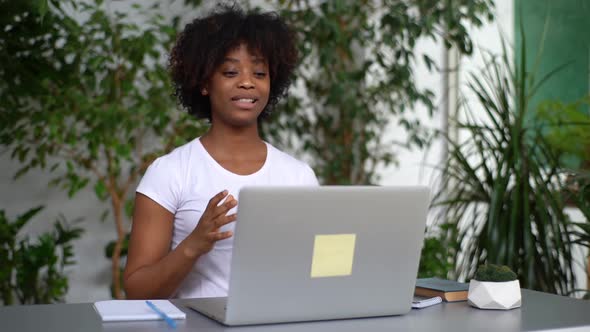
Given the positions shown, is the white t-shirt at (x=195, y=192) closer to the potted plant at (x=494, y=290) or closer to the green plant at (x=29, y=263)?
the potted plant at (x=494, y=290)

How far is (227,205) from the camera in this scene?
144 cm

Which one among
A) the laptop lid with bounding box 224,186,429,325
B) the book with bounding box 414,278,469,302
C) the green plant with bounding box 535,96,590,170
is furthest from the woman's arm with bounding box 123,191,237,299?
the green plant with bounding box 535,96,590,170

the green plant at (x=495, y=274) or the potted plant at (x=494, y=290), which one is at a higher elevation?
the green plant at (x=495, y=274)

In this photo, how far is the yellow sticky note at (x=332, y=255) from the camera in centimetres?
135

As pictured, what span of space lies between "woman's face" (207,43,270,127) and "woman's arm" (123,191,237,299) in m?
0.32

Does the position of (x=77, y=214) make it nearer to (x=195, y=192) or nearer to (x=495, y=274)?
(x=195, y=192)

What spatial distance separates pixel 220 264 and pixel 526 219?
137cm

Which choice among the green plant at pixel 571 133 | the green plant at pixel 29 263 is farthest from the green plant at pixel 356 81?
the green plant at pixel 29 263

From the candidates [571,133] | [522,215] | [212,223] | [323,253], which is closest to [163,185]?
[212,223]

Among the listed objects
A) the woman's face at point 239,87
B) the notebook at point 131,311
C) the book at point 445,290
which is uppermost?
the woman's face at point 239,87

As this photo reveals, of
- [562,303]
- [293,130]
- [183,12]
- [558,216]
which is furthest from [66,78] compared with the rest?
[562,303]

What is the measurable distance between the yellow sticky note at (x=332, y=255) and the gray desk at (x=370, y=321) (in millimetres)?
103

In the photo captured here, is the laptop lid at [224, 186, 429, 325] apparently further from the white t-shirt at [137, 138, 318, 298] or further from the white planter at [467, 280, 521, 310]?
the white t-shirt at [137, 138, 318, 298]

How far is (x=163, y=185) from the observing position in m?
1.95
